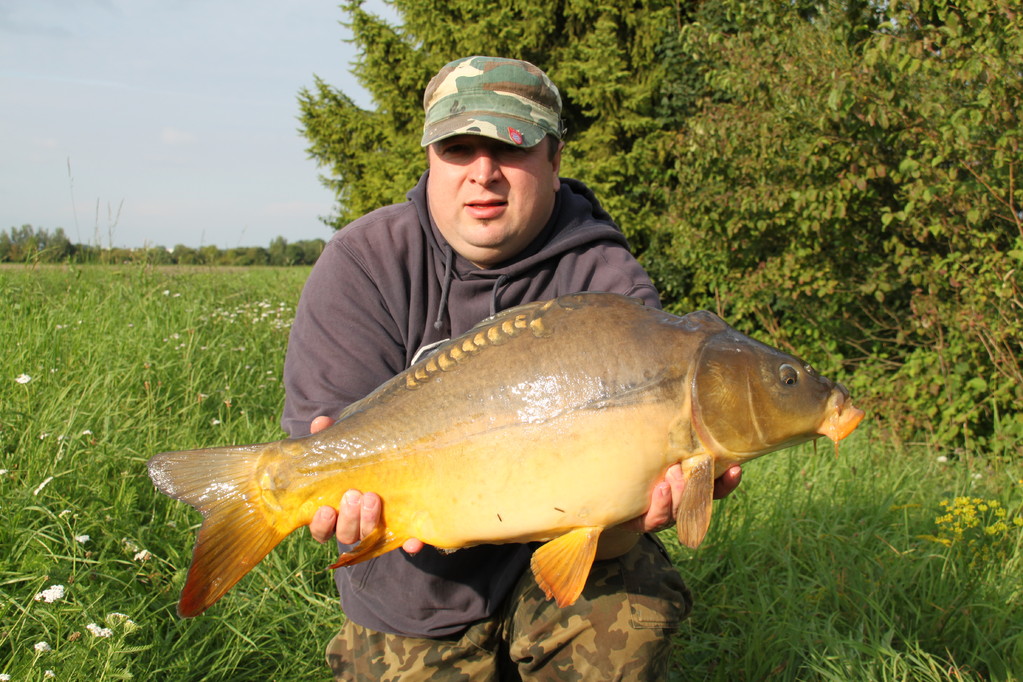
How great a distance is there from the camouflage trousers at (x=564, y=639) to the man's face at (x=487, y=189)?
0.88 meters

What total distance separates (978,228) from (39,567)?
4.58 meters

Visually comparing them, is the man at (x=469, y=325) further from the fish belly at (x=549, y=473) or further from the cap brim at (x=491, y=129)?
the fish belly at (x=549, y=473)

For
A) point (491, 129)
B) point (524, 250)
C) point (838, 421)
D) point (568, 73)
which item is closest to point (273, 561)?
point (524, 250)

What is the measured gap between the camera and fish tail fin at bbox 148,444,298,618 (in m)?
1.48

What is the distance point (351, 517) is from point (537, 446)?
0.39 m

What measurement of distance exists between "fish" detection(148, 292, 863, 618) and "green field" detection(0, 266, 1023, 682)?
0.64 m

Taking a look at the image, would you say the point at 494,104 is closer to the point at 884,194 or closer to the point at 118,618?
the point at 118,618

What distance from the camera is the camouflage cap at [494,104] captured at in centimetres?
193

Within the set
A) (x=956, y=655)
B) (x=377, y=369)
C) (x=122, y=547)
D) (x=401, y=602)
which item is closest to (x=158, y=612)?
(x=122, y=547)

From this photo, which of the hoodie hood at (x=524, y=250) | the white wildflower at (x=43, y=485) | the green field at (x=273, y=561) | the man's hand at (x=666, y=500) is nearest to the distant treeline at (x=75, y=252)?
the green field at (x=273, y=561)

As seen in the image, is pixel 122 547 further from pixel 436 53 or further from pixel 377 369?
pixel 436 53

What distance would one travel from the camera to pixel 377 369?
203 centimetres

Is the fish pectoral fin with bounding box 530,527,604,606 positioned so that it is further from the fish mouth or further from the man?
the fish mouth

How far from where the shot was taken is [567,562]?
4.94ft
